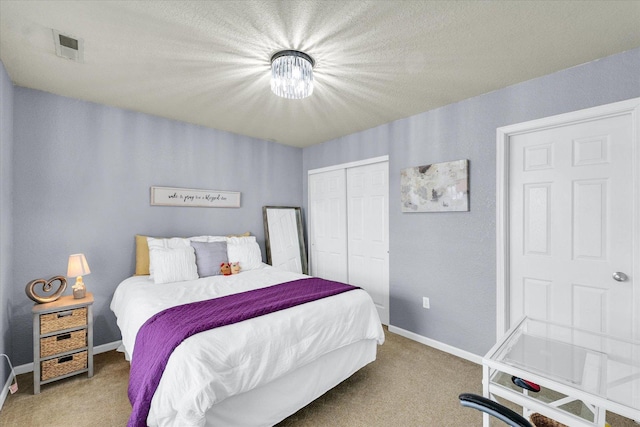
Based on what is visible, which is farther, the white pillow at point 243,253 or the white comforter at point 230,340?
the white pillow at point 243,253

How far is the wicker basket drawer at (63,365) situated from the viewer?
7.30 ft

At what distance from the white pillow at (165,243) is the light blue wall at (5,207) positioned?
0.99 metres

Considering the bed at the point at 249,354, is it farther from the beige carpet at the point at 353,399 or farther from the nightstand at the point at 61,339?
the nightstand at the point at 61,339

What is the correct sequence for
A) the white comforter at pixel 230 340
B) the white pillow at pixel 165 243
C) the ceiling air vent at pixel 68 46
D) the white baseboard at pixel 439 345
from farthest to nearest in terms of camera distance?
the white pillow at pixel 165 243 → the white baseboard at pixel 439 345 → the ceiling air vent at pixel 68 46 → the white comforter at pixel 230 340

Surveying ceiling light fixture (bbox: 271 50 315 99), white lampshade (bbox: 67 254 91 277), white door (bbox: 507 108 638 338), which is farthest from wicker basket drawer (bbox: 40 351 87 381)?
white door (bbox: 507 108 638 338)

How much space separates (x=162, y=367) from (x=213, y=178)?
2574 millimetres

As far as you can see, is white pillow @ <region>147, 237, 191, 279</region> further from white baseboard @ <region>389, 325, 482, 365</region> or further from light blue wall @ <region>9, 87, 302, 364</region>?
white baseboard @ <region>389, 325, 482, 365</region>

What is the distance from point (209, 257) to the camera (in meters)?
3.07

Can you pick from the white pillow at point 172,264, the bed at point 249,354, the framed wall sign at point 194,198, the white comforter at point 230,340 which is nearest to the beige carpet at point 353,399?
the bed at point 249,354

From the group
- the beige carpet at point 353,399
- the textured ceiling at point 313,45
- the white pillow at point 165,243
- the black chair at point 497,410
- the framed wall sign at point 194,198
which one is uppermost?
the textured ceiling at point 313,45

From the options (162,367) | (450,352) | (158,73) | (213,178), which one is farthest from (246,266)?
(450,352)

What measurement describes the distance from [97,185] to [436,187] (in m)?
3.41

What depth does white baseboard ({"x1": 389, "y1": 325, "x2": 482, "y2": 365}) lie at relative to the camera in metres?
2.69

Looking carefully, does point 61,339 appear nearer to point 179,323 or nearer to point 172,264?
point 172,264
